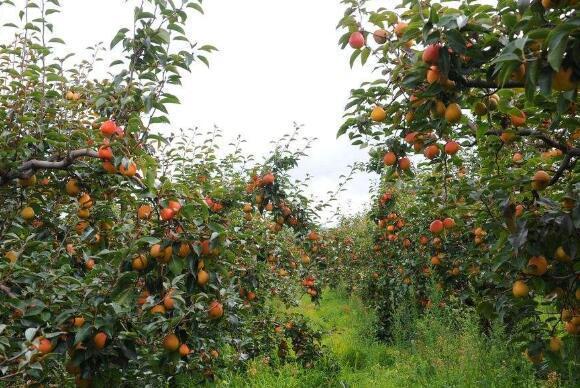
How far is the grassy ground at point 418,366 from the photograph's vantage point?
410 cm

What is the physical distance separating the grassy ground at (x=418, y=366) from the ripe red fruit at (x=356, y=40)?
297 cm

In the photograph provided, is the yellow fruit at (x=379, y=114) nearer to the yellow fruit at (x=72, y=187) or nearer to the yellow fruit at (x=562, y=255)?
the yellow fruit at (x=562, y=255)

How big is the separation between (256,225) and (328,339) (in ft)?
8.93

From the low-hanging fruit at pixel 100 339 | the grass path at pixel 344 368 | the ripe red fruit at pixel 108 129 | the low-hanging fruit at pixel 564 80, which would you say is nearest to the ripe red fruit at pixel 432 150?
the low-hanging fruit at pixel 564 80

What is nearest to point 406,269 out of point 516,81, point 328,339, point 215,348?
point 328,339

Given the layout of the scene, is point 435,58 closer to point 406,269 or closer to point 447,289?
point 447,289

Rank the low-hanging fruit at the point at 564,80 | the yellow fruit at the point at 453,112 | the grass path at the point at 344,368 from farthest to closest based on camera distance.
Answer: the grass path at the point at 344,368 → the yellow fruit at the point at 453,112 → the low-hanging fruit at the point at 564,80

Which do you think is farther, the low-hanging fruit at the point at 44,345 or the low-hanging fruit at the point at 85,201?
the low-hanging fruit at the point at 85,201

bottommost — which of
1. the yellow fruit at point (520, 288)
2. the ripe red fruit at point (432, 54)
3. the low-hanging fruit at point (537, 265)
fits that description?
the yellow fruit at point (520, 288)

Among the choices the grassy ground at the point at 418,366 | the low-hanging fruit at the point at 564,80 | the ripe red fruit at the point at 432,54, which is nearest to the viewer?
the low-hanging fruit at the point at 564,80

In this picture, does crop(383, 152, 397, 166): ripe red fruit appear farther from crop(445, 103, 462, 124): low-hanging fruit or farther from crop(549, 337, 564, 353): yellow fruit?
crop(549, 337, 564, 353): yellow fruit

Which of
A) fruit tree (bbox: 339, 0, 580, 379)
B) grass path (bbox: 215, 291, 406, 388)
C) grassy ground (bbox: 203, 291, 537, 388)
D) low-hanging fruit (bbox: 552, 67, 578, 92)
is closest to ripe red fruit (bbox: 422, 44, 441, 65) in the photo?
fruit tree (bbox: 339, 0, 580, 379)

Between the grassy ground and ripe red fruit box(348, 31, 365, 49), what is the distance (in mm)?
2968

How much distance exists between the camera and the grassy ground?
13.5 ft
